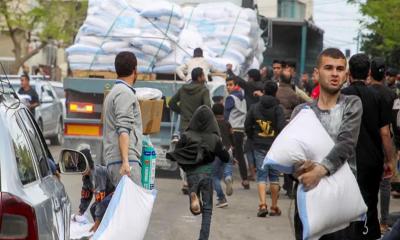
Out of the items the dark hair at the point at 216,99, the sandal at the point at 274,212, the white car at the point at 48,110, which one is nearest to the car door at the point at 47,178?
the sandal at the point at 274,212

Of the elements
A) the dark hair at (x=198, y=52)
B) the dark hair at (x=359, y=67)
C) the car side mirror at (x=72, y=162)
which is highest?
the dark hair at (x=359, y=67)

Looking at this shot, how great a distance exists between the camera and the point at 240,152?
16906 mm

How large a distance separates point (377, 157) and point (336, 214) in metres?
1.72

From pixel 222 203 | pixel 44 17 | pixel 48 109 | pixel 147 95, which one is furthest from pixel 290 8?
pixel 147 95

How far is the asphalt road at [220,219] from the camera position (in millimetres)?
11438

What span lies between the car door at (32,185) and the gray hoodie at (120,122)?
109 inches

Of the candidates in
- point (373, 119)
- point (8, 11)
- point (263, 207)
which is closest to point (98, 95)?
point (263, 207)

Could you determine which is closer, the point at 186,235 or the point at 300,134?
the point at 300,134

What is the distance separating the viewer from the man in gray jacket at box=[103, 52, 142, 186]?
840 centimetres

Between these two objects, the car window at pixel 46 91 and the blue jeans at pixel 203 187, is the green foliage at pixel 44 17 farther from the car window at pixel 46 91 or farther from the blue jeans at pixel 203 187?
the blue jeans at pixel 203 187

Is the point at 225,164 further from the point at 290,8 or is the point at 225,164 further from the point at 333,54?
the point at 290,8

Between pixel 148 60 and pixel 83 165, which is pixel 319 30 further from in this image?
pixel 83 165

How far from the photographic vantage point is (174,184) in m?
16.5

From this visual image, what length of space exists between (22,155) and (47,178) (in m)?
0.83
